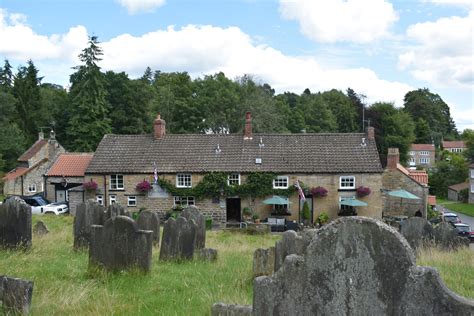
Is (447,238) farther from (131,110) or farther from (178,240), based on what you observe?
(131,110)

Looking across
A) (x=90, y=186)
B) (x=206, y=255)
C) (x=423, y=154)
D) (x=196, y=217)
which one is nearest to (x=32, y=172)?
(x=90, y=186)

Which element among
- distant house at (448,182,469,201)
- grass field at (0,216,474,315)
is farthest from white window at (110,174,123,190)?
distant house at (448,182,469,201)

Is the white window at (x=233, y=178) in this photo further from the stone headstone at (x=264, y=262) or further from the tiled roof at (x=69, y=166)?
the stone headstone at (x=264, y=262)

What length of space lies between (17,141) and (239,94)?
97.5 feet

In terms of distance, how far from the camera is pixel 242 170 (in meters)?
37.9

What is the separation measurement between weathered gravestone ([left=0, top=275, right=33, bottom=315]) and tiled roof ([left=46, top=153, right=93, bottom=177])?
36.7 metres

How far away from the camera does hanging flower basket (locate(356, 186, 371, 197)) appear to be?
36.4 m

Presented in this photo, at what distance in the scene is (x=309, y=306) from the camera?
4836mm

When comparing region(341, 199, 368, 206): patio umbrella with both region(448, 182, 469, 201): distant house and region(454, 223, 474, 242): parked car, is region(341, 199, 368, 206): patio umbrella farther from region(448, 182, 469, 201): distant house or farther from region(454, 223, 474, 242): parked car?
region(448, 182, 469, 201): distant house

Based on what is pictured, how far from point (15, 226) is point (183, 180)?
82.0ft

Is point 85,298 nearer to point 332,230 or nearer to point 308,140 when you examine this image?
point 332,230

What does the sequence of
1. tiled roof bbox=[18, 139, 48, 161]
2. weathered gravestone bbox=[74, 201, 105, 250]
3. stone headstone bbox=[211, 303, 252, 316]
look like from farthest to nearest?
→ tiled roof bbox=[18, 139, 48, 161] → weathered gravestone bbox=[74, 201, 105, 250] → stone headstone bbox=[211, 303, 252, 316]

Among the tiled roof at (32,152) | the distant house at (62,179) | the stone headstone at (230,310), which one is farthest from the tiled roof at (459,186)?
the stone headstone at (230,310)

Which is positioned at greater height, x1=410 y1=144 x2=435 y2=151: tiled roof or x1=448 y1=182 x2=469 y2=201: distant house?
x1=410 y1=144 x2=435 y2=151: tiled roof
